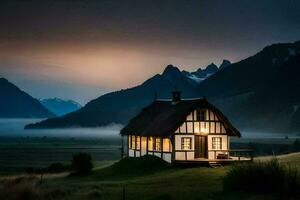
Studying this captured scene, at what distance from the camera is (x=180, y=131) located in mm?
57406

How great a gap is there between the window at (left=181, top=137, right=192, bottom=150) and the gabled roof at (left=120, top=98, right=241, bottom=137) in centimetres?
173

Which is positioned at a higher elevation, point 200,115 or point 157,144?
point 200,115

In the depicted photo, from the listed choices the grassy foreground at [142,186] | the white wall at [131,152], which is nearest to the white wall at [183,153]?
the grassy foreground at [142,186]

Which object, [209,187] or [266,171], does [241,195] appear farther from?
[209,187]

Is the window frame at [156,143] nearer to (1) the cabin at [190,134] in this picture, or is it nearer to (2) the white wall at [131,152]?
(1) the cabin at [190,134]

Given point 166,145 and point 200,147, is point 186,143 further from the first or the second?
point 166,145

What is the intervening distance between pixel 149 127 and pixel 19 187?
32.4 metres

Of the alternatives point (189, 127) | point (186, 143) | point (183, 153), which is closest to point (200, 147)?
point (186, 143)

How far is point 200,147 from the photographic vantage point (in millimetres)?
58188

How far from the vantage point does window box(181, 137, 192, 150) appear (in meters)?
57.4

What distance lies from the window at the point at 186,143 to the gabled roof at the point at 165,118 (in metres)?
1.73

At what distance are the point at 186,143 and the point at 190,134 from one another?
1054mm

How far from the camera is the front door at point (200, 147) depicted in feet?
190

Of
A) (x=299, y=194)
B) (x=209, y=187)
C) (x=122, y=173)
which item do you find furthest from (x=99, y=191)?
(x=122, y=173)
